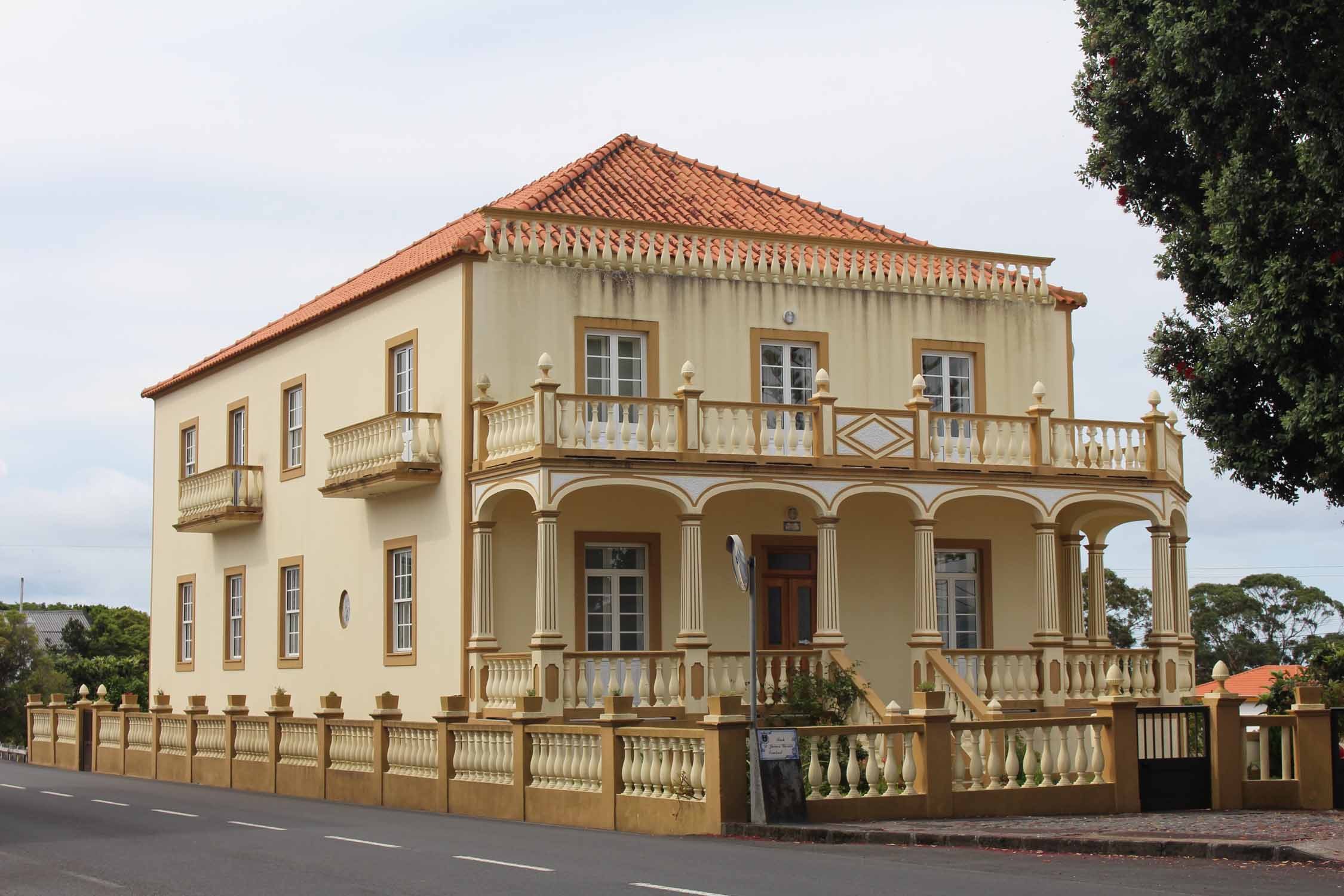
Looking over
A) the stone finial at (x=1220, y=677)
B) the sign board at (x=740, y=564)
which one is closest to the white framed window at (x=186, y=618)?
the sign board at (x=740, y=564)

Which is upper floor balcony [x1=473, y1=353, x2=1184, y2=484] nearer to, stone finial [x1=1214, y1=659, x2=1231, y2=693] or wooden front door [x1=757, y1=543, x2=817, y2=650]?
wooden front door [x1=757, y1=543, x2=817, y2=650]

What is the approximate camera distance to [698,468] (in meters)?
24.0

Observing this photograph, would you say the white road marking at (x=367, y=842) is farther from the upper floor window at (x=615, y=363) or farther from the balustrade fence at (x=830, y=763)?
the upper floor window at (x=615, y=363)

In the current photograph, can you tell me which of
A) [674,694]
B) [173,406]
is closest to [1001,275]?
[674,694]

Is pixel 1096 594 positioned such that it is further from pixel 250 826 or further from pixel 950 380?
pixel 250 826

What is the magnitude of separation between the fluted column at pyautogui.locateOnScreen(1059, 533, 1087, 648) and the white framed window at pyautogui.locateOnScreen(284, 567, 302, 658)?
487 inches

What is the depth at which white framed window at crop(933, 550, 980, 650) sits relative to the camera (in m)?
27.8

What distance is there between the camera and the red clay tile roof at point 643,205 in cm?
2792

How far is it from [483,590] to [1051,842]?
10.5 m

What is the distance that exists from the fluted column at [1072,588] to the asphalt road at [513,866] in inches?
423

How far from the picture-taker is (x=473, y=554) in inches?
981

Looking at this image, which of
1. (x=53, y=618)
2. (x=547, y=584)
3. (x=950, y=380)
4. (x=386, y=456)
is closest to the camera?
(x=547, y=584)

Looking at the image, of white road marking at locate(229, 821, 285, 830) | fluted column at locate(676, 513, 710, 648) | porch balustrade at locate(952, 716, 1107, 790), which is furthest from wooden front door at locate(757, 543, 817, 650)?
white road marking at locate(229, 821, 285, 830)

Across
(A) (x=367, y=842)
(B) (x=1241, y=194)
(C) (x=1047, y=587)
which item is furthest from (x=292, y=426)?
(B) (x=1241, y=194)
